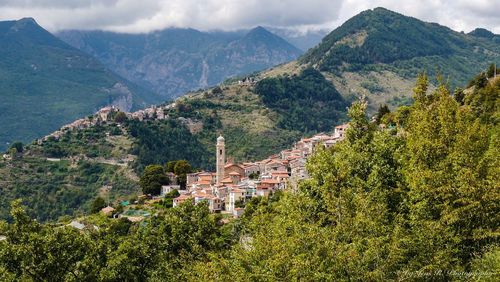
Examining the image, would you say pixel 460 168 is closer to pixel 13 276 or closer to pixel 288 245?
pixel 288 245

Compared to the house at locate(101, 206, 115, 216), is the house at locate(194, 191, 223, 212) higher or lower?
higher

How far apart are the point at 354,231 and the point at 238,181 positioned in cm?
4864

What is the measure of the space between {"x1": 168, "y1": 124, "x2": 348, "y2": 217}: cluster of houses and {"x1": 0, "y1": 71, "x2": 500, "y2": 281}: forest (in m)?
23.1

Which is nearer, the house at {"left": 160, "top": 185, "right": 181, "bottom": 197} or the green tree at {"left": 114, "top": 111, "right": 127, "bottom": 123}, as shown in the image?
the house at {"left": 160, "top": 185, "right": 181, "bottom": 197}

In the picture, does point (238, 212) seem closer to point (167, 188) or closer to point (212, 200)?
point (212, 200)

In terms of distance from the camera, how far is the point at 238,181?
67500 millimetres

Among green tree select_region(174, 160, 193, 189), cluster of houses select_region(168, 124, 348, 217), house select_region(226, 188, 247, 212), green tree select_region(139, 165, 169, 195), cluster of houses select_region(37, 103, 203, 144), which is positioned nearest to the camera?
house select_region(226, 188, 247, 212)

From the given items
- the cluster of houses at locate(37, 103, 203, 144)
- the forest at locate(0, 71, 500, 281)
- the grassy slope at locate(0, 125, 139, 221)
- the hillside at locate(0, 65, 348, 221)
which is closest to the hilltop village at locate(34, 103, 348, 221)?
the forest at locate(0, 71, 500, 281)

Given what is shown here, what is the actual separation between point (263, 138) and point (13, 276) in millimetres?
105605

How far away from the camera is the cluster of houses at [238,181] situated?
191ft

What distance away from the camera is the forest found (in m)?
17.5

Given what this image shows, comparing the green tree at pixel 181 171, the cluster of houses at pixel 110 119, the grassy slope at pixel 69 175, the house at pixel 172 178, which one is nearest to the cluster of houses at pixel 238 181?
the green tree at pixel 181 171

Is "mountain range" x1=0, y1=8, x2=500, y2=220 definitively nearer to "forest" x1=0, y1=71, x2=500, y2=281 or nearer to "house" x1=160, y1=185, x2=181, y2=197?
"house" x1=160, y1=185, x2=181, y2=197

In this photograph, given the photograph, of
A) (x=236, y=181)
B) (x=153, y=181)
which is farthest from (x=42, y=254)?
(x=153, y=181)
